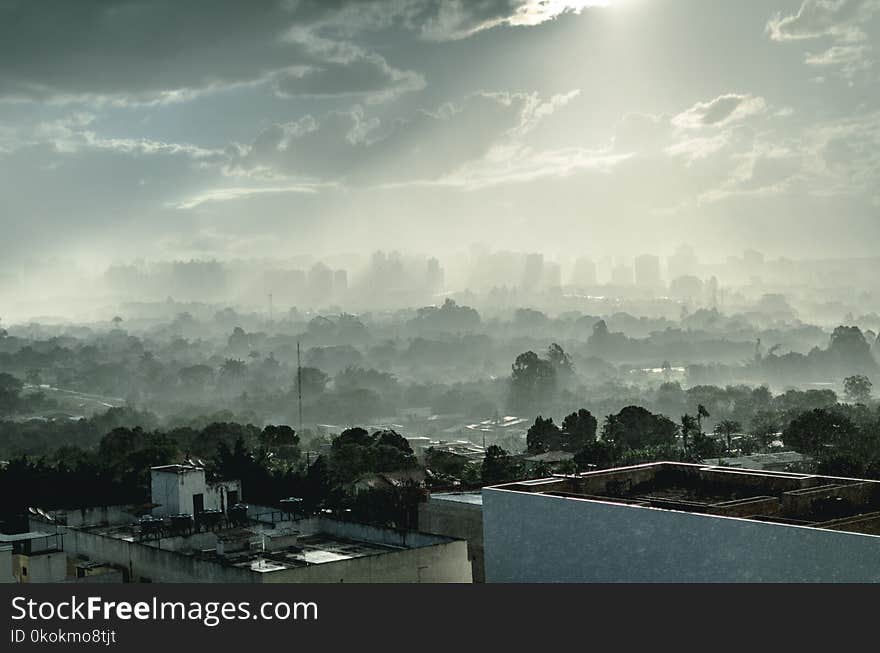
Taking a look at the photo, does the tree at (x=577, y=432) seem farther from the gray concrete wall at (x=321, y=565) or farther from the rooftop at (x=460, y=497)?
the gray concrete wall at (x=321, y=565)

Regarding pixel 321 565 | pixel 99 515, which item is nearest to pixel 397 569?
pixel 321 565

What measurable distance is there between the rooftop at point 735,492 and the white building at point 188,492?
511 inches

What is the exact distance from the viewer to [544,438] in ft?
268

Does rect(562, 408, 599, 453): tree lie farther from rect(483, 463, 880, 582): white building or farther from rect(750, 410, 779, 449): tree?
rect(483, 463, 880, 582): white building

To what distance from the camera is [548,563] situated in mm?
24891

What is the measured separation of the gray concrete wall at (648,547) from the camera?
2019 cm

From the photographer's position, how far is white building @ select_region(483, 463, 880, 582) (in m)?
20.6

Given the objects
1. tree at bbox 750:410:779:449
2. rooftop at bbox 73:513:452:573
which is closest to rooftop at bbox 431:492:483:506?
rooftop at bbox 73:513:452:573

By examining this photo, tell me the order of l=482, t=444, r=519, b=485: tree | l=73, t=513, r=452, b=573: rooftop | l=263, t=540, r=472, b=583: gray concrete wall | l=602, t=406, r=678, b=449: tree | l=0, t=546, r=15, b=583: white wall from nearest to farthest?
l=263, t=540, r=472, b=583: gray concrete wall → l=73, t=513, r=452, b=573: rooftop → l=0, t=546, r=15, b=583: white wall → l=482, t=444, r=519, b=485: tree → l=602, t=406, r=678, b=449: tree

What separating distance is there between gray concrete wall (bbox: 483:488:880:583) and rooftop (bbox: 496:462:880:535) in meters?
0.58

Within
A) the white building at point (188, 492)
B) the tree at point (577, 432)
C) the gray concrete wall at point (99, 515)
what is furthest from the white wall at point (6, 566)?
the tree at point (577, 432)

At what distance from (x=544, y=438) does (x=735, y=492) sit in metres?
55.1

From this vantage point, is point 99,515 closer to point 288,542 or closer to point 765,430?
point 288,542
